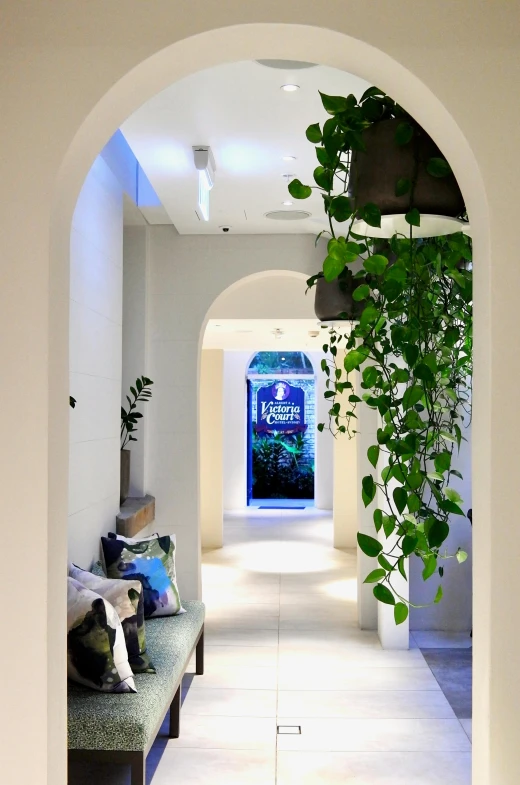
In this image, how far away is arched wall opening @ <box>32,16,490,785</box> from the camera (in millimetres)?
1424

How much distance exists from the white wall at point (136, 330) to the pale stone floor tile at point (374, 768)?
98.4 inches

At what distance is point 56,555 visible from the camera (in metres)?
1.48

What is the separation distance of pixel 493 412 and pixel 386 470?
27cm

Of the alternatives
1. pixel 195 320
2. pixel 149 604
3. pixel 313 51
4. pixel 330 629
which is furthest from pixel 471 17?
pixel 330 629

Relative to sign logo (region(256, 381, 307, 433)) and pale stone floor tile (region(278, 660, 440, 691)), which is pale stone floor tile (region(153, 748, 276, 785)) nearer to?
pale stone floor tile (region(278, 660, 440, 691))

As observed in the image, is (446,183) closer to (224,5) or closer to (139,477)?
(224,5)

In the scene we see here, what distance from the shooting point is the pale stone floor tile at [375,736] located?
3775 millimetres

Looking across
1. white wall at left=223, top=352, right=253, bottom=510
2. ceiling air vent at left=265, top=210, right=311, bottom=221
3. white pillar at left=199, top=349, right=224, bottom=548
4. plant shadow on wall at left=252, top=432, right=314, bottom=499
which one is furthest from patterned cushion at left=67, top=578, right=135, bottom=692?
plant shadow on wall at left=252, top=432, right=314, bottom=499

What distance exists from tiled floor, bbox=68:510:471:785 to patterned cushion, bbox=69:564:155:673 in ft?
1.63

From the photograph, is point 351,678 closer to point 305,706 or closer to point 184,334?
point 305,706

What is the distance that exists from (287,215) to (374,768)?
3.23 meters

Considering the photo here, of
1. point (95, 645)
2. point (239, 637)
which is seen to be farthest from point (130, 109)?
point (239, 637)

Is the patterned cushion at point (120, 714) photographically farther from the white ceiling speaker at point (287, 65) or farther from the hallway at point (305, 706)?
the white ceiling speaker at point (287, 65)

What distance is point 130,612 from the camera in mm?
3414
